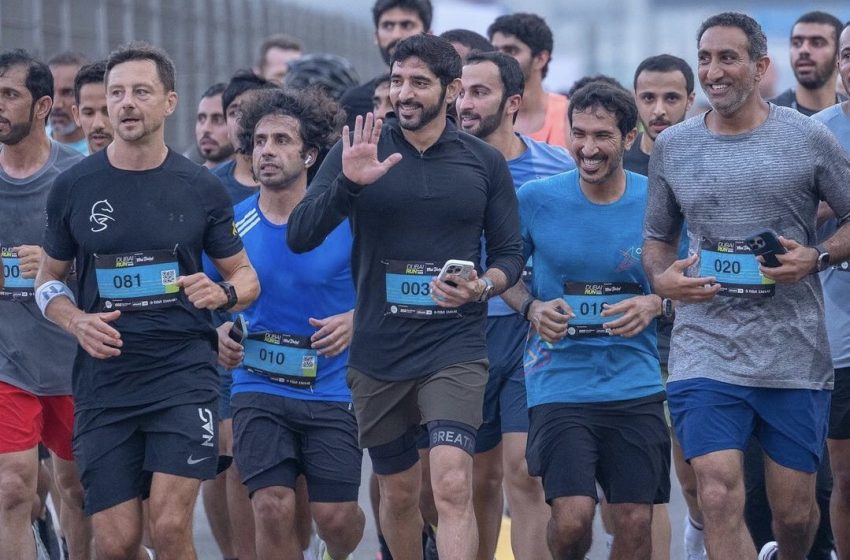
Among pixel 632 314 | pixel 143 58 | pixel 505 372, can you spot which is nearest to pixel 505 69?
pixel 505 372

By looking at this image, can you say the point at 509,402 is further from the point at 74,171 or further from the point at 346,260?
the point at 74,171

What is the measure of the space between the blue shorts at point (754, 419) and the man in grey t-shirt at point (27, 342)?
2941 millimetres

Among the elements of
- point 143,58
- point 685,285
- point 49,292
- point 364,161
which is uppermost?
point 143,58

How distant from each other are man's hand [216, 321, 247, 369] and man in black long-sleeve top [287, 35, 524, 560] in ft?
2.43

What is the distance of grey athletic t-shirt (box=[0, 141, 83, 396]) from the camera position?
8781mm

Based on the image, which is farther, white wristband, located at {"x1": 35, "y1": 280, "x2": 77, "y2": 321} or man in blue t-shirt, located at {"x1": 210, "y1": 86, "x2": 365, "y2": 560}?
man in blue t-shirt, located at {"x1": 210, "y1": 86, "x2": 365, "y2": 560}

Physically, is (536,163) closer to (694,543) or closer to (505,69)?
(505,69)

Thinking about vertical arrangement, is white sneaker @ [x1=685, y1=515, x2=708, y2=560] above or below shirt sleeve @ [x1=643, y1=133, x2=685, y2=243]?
below

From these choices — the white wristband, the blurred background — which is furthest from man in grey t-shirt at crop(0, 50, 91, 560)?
the blurred background

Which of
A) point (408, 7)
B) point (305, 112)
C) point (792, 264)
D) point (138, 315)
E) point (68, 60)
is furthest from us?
point (408, 7)

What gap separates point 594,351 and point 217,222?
1696 mm

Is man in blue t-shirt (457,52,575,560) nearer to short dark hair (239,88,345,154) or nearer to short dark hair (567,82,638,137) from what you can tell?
short dark hair (239,88,345,154)

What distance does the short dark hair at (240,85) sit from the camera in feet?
35.1

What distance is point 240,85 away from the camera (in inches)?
423
